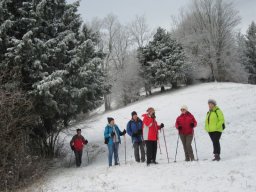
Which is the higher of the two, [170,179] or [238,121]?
[238,121]

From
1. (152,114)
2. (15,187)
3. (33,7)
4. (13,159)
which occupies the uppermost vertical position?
(33,7)

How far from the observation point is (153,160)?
489 inches

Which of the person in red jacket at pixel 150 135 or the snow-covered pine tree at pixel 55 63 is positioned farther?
the snow-covered pine tree at pixel 55 63

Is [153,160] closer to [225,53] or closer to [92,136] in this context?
[92,136]

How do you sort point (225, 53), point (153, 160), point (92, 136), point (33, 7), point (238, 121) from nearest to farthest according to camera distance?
point (153, 160) < point (33, 7) < point (238, 121) < point (92, 136) < point (225, 53)

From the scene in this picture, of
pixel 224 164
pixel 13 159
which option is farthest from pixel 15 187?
pixel 224 164

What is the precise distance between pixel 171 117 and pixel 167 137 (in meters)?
7.79

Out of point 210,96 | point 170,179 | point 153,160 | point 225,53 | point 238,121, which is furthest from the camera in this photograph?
point 225,53

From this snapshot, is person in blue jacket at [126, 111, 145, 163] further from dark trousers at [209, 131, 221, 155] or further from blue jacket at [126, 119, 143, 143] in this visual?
dark trousers at [209, 131, 221, 155]

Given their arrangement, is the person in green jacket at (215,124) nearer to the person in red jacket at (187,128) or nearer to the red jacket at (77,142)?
the person in red jacket at (187,128)

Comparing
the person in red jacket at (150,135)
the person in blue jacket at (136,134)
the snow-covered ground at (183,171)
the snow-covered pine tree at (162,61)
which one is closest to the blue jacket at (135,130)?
the person in blue jacket at (136,134)

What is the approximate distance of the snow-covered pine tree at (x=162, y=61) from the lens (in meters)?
41.9

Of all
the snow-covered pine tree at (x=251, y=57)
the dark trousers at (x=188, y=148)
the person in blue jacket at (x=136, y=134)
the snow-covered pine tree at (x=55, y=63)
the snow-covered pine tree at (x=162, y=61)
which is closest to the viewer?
the dark trousers at (x=188, y=148)

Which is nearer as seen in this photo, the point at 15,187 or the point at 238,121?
the point at 15,187
